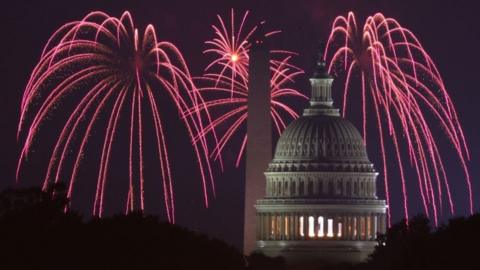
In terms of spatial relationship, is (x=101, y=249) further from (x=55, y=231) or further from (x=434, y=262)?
(x=434, y=262)

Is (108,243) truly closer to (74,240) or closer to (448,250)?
(74,240)

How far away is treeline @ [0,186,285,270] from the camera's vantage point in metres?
164

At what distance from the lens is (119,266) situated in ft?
560

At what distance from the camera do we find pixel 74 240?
173 m

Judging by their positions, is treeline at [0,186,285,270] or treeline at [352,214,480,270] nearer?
treeline at [352,214,480,270]

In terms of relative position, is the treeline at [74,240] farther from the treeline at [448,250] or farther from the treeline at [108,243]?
the treeline at [448,250]

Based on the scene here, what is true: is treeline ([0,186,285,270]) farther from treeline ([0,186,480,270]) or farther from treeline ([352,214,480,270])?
treeline ([352,214,480,270])

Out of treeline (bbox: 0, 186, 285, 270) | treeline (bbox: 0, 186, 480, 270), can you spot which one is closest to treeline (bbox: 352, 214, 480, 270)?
treeline (bbox: 0, 186, 480, 270)

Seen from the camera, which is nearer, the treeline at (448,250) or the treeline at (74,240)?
the treeline at (448,250)

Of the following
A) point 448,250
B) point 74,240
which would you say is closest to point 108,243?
point 74,240

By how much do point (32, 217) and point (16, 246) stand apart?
14918 millimetres

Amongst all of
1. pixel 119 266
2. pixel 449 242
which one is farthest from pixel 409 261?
pixel 119 266

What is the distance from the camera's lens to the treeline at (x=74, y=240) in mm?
164125

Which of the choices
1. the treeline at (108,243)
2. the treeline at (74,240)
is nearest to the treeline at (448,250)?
the treeline at (108,243)
